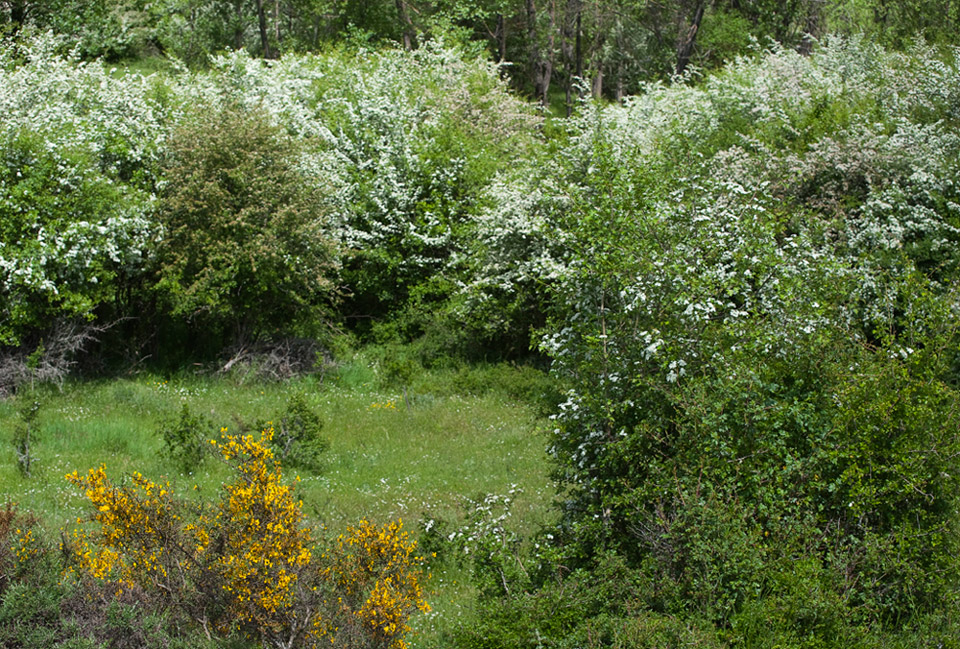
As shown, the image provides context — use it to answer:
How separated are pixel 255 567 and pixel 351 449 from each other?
23.3 feet

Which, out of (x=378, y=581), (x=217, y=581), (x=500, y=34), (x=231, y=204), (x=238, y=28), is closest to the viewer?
(x=378, y=581)

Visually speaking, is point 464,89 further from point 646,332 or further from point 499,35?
point 499,35

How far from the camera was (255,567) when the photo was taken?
5223mm

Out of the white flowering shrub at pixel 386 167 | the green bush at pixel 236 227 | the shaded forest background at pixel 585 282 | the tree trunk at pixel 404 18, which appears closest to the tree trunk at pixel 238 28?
the shaded forest background at pixel 585 282

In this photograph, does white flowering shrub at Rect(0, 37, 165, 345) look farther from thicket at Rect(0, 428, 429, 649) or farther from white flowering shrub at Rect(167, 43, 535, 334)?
thicket at Rect(0, 428, 429, 649)

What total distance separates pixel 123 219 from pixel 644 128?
10.1m

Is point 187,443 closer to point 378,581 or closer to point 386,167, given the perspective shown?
point 378,581

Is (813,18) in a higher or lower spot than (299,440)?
higher

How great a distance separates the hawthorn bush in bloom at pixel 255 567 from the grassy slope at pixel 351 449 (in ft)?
3.84

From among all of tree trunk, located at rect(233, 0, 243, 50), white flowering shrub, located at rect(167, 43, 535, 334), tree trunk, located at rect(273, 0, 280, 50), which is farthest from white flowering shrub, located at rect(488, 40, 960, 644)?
tree trunk, located at rect(233, 0, 243, 50)

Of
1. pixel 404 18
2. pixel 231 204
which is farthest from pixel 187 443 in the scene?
pixel 404 18

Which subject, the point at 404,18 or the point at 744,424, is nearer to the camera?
the point at 744,424

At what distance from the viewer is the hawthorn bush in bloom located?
5258 mm

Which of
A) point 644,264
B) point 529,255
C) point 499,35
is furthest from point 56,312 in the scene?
point 499,35
